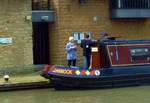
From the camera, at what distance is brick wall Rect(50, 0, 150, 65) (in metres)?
26.5

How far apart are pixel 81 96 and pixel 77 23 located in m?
7.36

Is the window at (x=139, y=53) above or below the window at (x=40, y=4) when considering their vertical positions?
below

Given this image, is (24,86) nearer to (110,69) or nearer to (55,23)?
(110,69)

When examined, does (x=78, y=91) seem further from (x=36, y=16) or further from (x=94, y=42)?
(x=36, y=16)

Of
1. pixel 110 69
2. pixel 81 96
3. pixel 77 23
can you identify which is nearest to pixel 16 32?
pixel 77 23

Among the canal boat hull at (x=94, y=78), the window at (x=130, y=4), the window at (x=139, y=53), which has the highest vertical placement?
the window at (x=130, y=4)

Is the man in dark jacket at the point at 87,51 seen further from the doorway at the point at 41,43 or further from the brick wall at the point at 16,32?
the doorway at the point at 41,43

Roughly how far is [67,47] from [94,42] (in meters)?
1.83

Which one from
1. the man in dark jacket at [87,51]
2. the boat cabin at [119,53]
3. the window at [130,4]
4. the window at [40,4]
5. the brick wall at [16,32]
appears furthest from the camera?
the window at [130,4]

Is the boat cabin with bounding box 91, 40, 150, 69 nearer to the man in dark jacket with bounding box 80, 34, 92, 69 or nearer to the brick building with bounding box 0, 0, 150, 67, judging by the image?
the man in dark jacket with bounding box 80, 34, 92, 69

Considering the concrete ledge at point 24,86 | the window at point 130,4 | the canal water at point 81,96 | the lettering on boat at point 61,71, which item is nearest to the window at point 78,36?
the window at point 130,4

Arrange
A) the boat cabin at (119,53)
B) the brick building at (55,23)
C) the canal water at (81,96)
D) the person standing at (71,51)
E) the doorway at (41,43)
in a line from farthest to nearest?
the doorway at (41,43) < the brick building at (55,23) < the person standing at (71,51) < the boat cabin at (119,53) < the canal water at (81,96)

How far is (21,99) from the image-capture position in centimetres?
1934

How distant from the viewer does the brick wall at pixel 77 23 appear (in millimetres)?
26453
